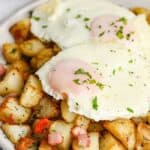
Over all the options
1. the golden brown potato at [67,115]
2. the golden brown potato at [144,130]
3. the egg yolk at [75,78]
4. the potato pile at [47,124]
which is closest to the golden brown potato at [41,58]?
the potato pile at [47,124]

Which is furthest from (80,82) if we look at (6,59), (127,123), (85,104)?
(6,59)

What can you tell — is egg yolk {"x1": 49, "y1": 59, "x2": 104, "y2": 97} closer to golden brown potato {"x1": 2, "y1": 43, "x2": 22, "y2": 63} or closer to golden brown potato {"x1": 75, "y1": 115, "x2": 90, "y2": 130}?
golden brown potato {"x1": 75, "y1": 115, "x2": 90, "y2": 130}

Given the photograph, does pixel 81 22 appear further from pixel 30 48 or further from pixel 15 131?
pixel 15 131

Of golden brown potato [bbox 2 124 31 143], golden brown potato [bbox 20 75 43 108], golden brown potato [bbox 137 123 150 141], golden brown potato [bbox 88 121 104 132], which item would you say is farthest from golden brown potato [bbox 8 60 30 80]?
golden brown potato [bbox 137 123 150 141]

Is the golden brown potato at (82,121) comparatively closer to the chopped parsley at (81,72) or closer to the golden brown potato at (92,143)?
the golden brown potato at (92,143)

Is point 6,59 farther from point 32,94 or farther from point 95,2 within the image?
point 95,2

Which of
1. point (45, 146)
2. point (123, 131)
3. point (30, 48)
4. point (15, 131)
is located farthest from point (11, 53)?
point (123, 131)
